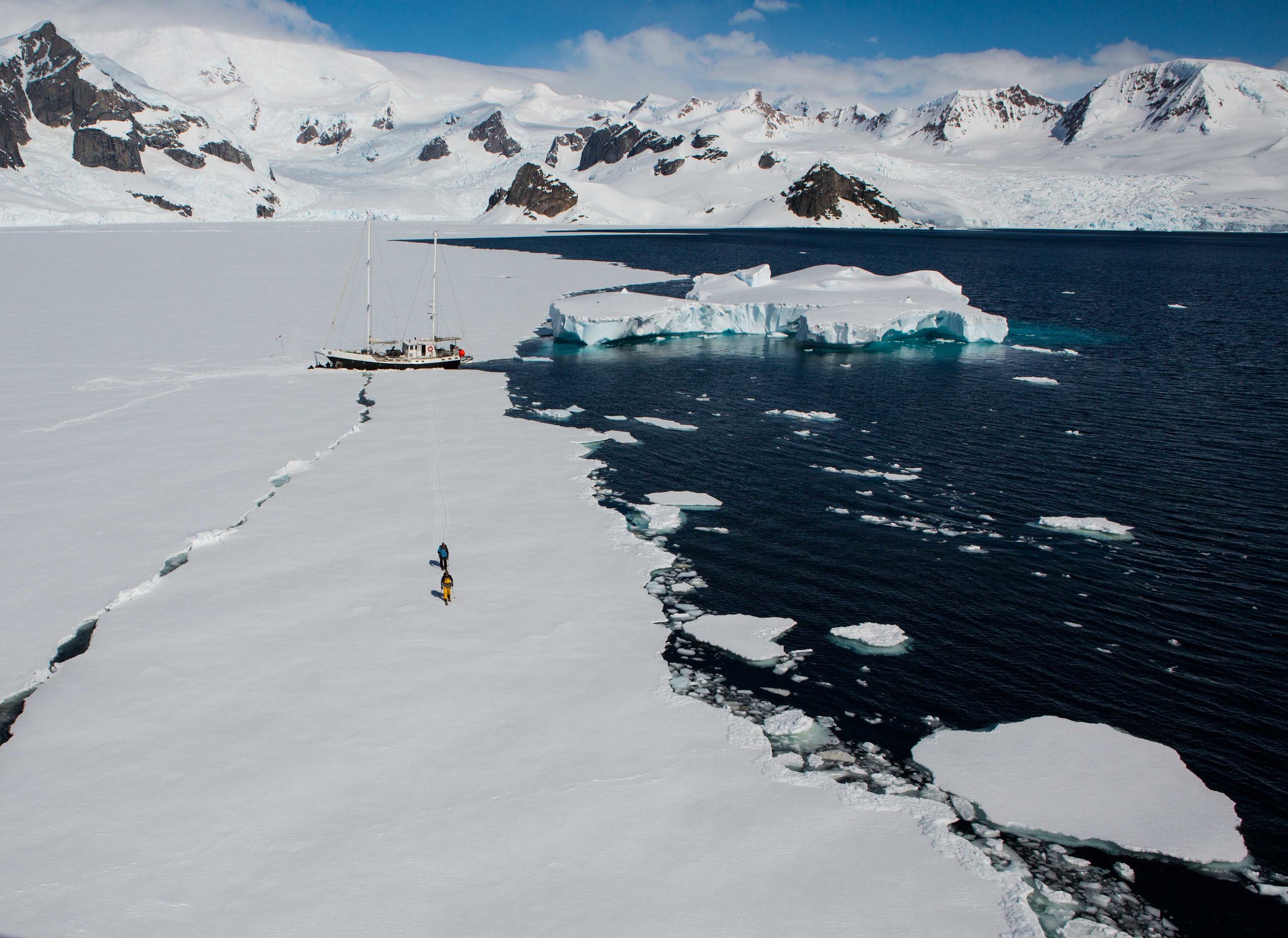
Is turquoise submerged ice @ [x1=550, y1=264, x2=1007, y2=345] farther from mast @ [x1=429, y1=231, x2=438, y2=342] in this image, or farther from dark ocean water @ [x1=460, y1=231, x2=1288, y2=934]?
mast @ [x1=429, y1=231, x2=438, y2=342]

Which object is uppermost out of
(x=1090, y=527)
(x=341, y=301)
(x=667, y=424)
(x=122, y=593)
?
(x=341, y=301)

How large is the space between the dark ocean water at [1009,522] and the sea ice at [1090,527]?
1.41ft

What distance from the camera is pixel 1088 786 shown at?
49.2 ft

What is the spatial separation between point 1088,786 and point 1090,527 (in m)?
13.5

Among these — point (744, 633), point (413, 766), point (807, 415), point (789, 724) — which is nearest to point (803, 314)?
point (807, 415)

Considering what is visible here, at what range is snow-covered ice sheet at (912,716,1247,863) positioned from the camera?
45.6 feet

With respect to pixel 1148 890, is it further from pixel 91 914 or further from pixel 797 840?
pixel 91 914

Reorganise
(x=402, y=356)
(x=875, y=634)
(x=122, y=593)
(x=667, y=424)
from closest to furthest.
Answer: (x=875, y=634) < (x=122, y=593) < (x=667, y=424) < (x=402, y=356)

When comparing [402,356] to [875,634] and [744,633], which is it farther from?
[875,634]

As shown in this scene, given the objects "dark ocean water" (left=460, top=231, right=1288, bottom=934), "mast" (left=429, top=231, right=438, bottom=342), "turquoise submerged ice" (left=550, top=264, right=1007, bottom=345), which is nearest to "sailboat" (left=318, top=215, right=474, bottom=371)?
"mast" (left=429, top=231, right=438, bottom=342)

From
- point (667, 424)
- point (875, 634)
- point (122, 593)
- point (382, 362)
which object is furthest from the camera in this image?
point (382, 362)

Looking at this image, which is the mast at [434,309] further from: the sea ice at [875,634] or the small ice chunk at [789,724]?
the small ice chunk at [789,724]

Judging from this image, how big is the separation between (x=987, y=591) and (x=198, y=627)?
777 inches

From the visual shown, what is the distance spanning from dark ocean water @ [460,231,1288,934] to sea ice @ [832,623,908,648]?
0.35 meters
